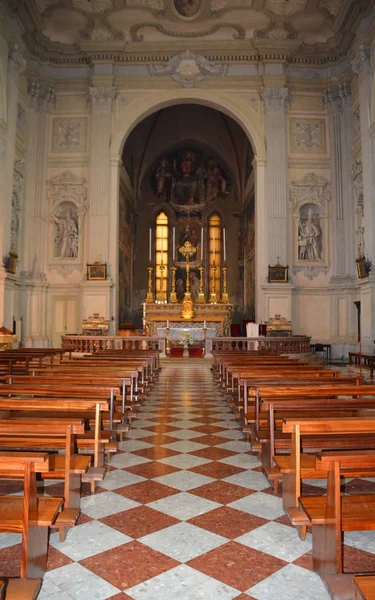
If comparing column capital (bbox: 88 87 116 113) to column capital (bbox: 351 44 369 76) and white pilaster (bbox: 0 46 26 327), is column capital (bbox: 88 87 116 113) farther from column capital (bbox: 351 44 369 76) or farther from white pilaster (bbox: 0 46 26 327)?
column capital (bbox: 351 44 369 76)

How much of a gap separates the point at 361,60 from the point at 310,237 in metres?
6.08

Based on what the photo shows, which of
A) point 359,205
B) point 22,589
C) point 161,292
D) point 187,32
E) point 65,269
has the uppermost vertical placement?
point 187,32

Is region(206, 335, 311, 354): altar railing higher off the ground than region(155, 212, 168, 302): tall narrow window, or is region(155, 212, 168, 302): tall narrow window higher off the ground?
region(155, 212, 168, 302): tall narrow window

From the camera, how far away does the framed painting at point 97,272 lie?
1744 cm

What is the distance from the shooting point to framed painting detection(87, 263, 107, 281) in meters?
17.4

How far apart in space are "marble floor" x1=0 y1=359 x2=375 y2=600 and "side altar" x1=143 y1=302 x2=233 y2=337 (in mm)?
13344

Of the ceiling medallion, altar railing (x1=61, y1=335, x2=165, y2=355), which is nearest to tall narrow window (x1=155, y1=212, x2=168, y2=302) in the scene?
altar railing (x1=61, y1=335, x2=165, y2=355)

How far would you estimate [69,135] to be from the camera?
18641mm

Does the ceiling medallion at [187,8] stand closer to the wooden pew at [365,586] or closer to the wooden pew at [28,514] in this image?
the wooden pew at [28,514]

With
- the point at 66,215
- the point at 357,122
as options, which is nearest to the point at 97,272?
the point at 66,215

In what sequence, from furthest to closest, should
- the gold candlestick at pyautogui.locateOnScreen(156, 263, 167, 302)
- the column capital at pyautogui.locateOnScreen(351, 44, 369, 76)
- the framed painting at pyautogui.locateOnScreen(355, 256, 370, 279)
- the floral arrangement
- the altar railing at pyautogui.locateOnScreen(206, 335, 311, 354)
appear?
1. the gold candlestick at pyautogui.locateOnScreen(156, 263, 167, 302)
2. the floral arrangement
3. the column capital at pyautogui.locateOnScreen(351, 44, 369, 76)
4. the framed painting at pyautogui.locateOnScreen(355, 256, 370, 279)
5. the altar railing at pyautogui.locateOnScreen(206, 335, 311, 354)

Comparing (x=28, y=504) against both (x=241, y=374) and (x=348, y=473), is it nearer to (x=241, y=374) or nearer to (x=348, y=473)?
(x=348, y=473)

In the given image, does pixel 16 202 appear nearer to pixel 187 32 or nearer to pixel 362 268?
pixel 187 32

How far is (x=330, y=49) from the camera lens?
18.0 m
